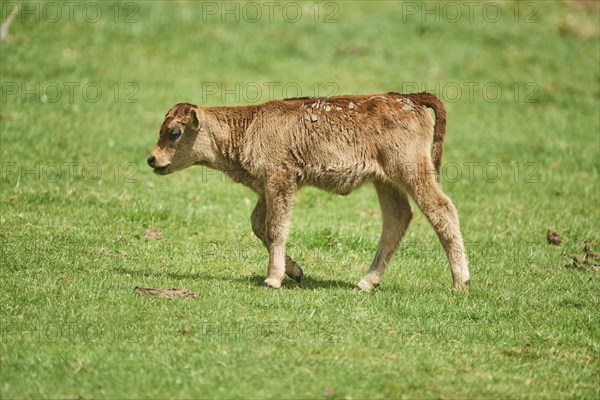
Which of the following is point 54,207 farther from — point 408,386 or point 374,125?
point 408,386

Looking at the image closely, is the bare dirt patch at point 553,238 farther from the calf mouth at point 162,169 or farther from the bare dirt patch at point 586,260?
the calf mouth at point 162,169

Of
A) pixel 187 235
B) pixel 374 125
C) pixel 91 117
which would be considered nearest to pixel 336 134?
pixel 374 125

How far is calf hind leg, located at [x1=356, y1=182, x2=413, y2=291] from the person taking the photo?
10.9m

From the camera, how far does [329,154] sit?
10578 millimetres

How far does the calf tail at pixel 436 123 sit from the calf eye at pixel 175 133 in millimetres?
2792

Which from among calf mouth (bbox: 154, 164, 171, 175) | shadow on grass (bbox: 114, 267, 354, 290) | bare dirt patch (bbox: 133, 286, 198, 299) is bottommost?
shadow on grass (bbox: 114, 267, 354, 290)

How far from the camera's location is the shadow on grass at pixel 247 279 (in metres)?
10.7

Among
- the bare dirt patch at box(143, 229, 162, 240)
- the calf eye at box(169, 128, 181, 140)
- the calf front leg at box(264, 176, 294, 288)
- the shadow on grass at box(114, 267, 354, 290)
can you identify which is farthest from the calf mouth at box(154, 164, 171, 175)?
the bare dirt patch at box(143, 229, 162, 240)

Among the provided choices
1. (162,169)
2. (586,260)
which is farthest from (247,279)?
(586,260)

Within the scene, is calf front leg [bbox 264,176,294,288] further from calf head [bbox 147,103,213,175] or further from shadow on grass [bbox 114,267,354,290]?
calf head [bbox 147,103,213,175]

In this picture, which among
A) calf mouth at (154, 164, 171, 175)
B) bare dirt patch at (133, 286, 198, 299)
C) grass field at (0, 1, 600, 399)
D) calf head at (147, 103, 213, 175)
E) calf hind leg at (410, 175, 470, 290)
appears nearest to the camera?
grass field at (0, 1, 600, 399)

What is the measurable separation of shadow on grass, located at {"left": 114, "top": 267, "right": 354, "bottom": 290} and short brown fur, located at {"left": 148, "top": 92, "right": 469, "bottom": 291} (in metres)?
0.18

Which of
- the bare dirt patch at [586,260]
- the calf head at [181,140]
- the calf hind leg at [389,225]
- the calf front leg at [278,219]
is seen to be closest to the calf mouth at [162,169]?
the calf head at [181,140]

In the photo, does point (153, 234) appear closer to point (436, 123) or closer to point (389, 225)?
point (389, 225)
